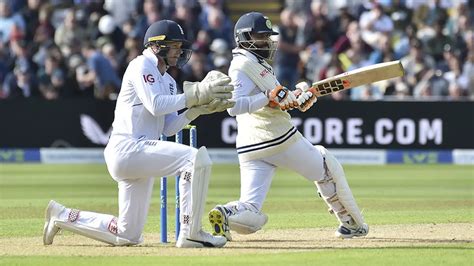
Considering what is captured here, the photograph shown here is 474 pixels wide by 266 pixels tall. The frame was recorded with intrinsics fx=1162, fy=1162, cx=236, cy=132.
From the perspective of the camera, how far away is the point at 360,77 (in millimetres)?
8336

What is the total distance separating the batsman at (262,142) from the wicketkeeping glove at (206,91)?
30cm

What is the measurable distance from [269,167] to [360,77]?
0.96 m

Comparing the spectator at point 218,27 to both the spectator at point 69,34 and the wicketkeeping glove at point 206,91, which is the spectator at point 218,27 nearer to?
the spectator at point 69,34

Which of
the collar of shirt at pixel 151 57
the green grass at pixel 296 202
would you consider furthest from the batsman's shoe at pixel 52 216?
the collar of shirt at pixel 151 57

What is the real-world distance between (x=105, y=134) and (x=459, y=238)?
9.30 metres

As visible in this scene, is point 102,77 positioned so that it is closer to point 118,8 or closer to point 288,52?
point 118,8

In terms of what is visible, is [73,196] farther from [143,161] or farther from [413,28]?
[413,28]

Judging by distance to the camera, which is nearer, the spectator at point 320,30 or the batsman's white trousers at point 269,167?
the batsman's white trousers at point 269,167

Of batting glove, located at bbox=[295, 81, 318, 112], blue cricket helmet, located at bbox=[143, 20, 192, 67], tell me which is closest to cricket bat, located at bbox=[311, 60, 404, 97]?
batting glove, located at bbox=[295, 81, 318, 112]

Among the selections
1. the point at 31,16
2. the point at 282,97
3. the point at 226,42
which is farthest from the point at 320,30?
the point at 282,97

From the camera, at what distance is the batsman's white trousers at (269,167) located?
7961 mm

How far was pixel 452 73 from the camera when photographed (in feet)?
58.4

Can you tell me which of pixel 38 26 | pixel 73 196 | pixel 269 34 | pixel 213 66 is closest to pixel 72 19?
pixel 38 26

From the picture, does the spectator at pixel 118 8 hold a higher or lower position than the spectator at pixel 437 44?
higher
